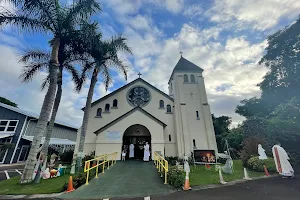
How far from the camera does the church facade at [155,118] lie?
1584 cm

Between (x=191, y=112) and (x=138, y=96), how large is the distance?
7298 mm

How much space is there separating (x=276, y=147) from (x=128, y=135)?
14.0 m

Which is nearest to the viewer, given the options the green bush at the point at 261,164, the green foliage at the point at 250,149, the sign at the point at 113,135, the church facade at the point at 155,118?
the green bush at the point at 261,164

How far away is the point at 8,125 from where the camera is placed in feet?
63.7

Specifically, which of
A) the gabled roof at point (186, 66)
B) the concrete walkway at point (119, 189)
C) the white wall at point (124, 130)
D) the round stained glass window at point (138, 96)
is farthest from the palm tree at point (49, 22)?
the gabled roof at point (186, 66)

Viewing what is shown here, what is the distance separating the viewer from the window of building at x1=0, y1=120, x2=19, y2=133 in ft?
63.1

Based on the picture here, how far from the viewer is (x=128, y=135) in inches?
712

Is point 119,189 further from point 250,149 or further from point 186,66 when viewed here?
point 186,66

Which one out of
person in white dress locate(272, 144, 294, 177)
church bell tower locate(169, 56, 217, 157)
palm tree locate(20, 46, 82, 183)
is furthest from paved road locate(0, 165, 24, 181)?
person in white dress locate(272, 144, 294, 177)

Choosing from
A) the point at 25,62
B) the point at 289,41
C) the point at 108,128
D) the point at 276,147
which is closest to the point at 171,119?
the point at 108,128

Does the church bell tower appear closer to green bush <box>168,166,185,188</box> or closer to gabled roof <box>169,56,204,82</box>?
gabled roof <box>169,56,204,82</box>

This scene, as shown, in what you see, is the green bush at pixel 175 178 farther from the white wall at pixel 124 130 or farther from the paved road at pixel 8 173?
the paved road at pixel 8 173

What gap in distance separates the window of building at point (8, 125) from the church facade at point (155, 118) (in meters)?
11.0

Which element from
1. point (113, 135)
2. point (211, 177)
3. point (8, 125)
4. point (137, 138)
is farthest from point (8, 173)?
point (211, 177)
